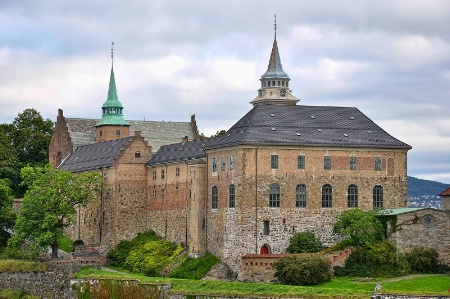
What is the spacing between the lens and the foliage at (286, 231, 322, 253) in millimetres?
96688

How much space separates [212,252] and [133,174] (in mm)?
19635

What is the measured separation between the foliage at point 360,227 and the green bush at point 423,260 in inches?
136

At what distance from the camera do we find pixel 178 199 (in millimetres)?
A: 110312

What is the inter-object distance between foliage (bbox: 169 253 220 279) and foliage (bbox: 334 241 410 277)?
1151cm

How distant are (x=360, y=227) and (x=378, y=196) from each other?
6357 mm

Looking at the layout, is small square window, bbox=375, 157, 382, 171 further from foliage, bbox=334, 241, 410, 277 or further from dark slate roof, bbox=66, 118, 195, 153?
dark slate roof, bbox=66, 118, 195, 153

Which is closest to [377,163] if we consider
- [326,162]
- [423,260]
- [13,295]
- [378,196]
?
[378,196]

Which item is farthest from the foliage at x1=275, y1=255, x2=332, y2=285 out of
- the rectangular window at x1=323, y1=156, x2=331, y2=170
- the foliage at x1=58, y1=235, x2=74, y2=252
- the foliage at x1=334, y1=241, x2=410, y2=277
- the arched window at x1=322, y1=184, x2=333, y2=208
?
the foliage at x1=58, y1=235, x2=74, y2=252

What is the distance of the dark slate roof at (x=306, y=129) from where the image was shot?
324ft

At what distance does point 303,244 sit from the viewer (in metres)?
96.9

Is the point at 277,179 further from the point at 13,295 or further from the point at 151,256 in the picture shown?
the point at 13,295

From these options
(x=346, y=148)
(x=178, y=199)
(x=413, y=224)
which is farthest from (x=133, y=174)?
(x=413, y=224)

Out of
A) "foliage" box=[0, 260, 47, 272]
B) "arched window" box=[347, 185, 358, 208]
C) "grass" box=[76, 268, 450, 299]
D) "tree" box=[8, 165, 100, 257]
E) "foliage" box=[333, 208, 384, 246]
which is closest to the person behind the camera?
"grass" box=[76, 268, 450, 299]

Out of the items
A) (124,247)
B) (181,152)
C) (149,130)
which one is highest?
(149,130)
